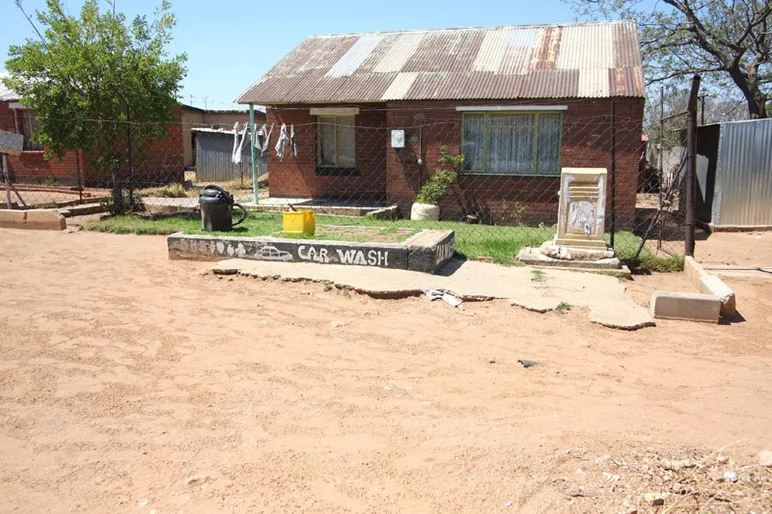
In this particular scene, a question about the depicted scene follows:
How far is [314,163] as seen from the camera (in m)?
15.6

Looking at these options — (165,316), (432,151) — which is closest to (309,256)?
(165,316)

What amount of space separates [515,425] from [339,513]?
1354 mm

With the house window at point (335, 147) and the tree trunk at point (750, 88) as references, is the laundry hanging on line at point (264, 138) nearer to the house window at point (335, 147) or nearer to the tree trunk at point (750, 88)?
the house window at point (335, 147)

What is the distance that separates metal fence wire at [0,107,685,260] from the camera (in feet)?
38.5

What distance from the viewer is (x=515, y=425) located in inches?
150

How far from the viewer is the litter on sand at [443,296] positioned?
6.42 metres

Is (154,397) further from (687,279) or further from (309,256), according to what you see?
(687,279)

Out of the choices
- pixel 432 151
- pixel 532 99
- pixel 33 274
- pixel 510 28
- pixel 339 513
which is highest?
pixel 510 28

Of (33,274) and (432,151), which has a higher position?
(432,151)

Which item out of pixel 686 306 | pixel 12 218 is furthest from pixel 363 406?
pixel 12 218

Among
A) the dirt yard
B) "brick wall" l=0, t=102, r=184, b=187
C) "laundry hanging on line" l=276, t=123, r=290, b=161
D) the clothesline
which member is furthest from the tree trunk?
"brick wall" l=0, t=102, r=184, b=187

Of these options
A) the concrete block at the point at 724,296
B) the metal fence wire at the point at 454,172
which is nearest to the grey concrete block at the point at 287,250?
the metal fence wire at the point at 454,172

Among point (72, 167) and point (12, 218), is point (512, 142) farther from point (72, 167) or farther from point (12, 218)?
point (72, 167)

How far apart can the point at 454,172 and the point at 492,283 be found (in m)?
6.45
